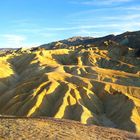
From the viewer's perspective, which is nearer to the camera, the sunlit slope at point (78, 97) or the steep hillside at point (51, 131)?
the steep hillside at point (51, 131)

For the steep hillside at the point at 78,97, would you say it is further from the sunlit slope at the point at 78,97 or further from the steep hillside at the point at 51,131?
the steep hillside at the point at 51,131

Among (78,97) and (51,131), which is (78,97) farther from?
(51,131)

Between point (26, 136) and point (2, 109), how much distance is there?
53275 millimetres

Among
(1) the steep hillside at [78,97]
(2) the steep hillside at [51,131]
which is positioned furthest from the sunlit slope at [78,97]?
(2) the steep hillside at [51,131]

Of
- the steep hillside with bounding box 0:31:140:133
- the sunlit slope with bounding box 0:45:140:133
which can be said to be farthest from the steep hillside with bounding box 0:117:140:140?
the sunlit slope with bounding box 0:45:140:133

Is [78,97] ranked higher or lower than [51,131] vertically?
Result: lower

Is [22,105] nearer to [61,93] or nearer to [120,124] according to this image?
[61,93]

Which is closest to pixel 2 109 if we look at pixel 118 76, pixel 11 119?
pixel 118 76

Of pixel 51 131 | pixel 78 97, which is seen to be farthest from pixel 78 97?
pixel 51 131

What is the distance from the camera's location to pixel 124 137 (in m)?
23.5

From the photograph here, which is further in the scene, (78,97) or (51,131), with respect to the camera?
(78,97)

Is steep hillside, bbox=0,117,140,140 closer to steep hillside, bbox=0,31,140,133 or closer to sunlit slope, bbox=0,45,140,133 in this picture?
steep hillside, bbox=0,31,140,133

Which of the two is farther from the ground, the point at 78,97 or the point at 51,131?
the point at 51,131

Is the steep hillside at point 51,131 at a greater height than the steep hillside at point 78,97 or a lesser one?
greater
